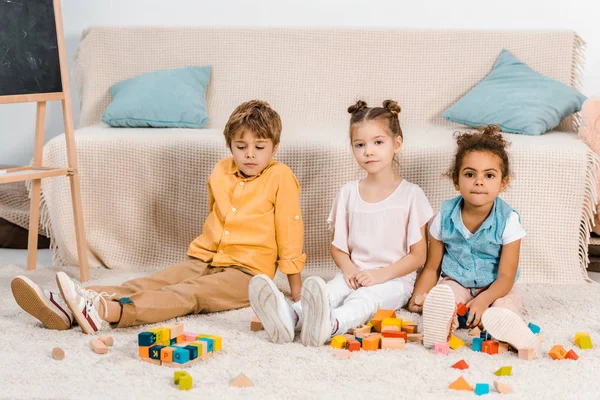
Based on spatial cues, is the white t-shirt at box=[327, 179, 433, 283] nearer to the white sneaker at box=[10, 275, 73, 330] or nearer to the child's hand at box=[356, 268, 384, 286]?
the child's hand at box=[356, 268, 384, 286]

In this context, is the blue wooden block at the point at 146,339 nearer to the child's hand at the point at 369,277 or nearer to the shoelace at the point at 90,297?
the shoelace at the point at 90,297

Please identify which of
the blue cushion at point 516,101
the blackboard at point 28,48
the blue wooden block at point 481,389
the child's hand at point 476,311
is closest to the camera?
the blue wooden block at point 481,389

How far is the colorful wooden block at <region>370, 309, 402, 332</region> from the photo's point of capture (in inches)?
76.7

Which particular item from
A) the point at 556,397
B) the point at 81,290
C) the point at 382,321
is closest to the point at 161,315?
the point at 81,290

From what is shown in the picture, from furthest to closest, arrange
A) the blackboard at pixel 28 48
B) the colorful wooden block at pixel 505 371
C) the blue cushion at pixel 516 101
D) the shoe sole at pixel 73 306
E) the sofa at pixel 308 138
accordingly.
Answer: the blue cushion at pixel 516 101 → the sofa at pixel 308 138 → the blackboard at pixel 28 48 → the shoe sole at pixel 73 306 → the colorful wooden block at pixel 505 371

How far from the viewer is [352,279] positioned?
217 cm

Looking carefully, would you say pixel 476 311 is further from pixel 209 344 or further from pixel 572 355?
pixel 209 344

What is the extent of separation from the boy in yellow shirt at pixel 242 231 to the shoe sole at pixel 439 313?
19.3 inches

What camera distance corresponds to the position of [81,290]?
193cm

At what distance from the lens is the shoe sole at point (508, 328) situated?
1.75 meters

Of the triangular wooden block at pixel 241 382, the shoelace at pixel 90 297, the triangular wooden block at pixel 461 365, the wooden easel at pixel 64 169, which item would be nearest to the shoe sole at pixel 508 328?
the triangular wooden block at pixel 461 365

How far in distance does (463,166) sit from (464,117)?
0.88 meters

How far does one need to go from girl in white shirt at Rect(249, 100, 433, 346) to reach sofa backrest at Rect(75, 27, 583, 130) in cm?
89

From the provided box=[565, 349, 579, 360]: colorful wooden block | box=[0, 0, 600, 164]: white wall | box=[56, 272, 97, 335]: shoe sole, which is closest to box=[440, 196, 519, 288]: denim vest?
box=[565, 349, 579, 360]: colorful wooden block
